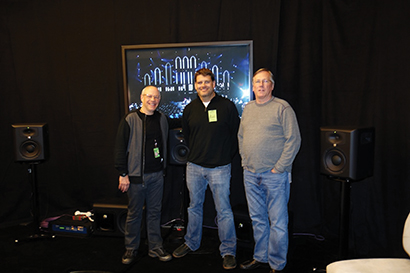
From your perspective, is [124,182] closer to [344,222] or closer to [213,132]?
[213,132]

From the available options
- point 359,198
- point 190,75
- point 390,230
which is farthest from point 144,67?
point 390,230

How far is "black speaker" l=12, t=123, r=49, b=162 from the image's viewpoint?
3.21m

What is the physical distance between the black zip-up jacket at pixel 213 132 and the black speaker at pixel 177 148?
0.91ft

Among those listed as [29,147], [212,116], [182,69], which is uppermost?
[182,69]

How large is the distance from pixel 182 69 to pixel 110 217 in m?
1.76

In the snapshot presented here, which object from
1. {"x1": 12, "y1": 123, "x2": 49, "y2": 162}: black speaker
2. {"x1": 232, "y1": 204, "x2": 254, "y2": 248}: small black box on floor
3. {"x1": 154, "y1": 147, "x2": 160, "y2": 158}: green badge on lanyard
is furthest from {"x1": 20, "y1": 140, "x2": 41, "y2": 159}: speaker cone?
{"x1": 232, "y1": 204, "x2": 254, "y2": 248}: small black box on floor

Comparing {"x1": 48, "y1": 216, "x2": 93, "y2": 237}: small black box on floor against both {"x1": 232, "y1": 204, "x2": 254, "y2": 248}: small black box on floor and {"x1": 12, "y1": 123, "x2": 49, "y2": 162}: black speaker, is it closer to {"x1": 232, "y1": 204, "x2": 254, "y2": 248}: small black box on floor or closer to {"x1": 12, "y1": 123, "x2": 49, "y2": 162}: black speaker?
{"x1": 12, "y1": 123, "x2": 49, "y2": 162}: black speaker

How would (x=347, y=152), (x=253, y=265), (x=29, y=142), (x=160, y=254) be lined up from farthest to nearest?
(x=29, y=142)
(x=160, y=254)
(x=253, y=265)
(x=347, y=152)

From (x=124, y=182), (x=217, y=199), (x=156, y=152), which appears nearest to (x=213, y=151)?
(x=217, y=199)

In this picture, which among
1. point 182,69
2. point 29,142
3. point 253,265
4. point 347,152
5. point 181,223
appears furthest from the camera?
point 181,223

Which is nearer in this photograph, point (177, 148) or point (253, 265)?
point (253, 265)

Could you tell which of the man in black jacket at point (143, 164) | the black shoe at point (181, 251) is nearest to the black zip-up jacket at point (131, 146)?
the man in black jacket at point (143, 164)

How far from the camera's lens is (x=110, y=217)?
10.9 feet

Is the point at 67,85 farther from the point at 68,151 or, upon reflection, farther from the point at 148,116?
the point at 148,116
